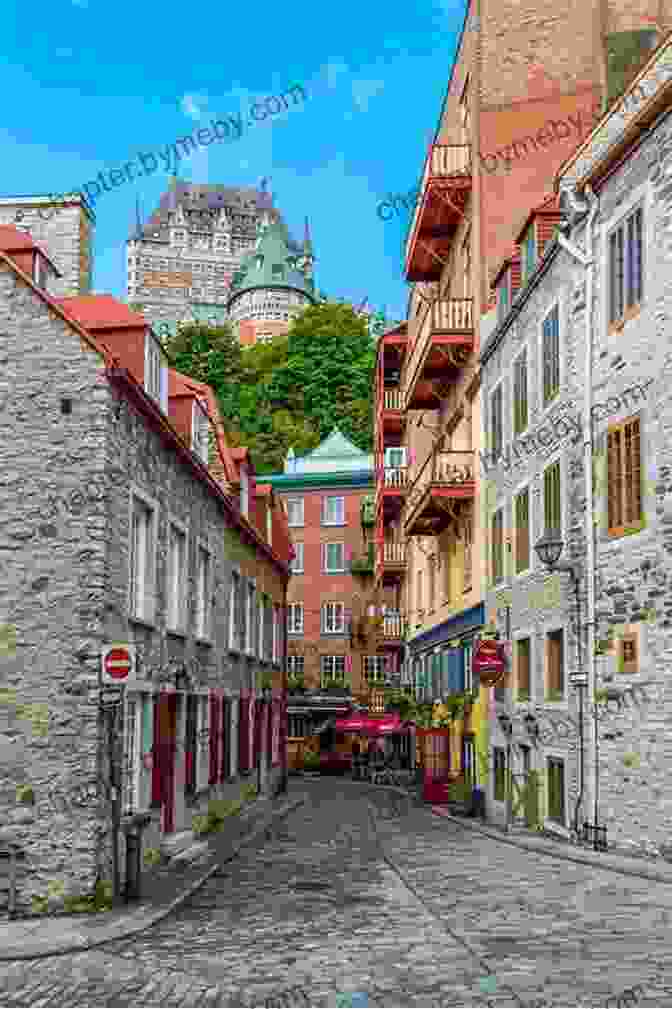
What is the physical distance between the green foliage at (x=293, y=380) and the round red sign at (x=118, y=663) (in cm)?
5895

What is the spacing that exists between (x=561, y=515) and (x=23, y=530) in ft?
28.8

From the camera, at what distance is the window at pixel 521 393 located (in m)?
21.3

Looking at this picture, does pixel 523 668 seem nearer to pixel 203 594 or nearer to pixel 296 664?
pixel 203 594

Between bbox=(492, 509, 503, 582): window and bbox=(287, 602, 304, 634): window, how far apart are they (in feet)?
101

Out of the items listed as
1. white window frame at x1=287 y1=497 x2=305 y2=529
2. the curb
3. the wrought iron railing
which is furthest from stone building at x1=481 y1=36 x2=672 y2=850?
white window frame at x1=287 y1=497 x2=305 y2=529

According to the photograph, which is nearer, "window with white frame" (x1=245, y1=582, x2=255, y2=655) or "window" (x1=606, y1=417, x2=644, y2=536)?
"window" (x1=606, y1=417, x2=644, y2=536)

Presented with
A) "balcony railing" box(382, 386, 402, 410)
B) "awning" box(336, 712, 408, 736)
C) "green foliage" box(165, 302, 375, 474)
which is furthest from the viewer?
"green foliage" box(165, 302, 375, 474)

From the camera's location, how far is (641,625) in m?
15.2

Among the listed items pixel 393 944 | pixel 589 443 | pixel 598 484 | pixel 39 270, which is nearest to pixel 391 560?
pixel 589 443

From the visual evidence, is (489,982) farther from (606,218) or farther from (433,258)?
(433,258)

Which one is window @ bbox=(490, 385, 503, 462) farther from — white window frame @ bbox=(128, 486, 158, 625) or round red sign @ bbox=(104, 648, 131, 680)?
round red sign @ bbox=(104, 648, 131, 680)

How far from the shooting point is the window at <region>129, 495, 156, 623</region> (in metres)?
15.1

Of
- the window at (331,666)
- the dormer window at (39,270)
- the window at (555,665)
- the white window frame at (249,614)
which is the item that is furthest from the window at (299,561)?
the dormer window at (39,270)

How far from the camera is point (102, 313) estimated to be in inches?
625
